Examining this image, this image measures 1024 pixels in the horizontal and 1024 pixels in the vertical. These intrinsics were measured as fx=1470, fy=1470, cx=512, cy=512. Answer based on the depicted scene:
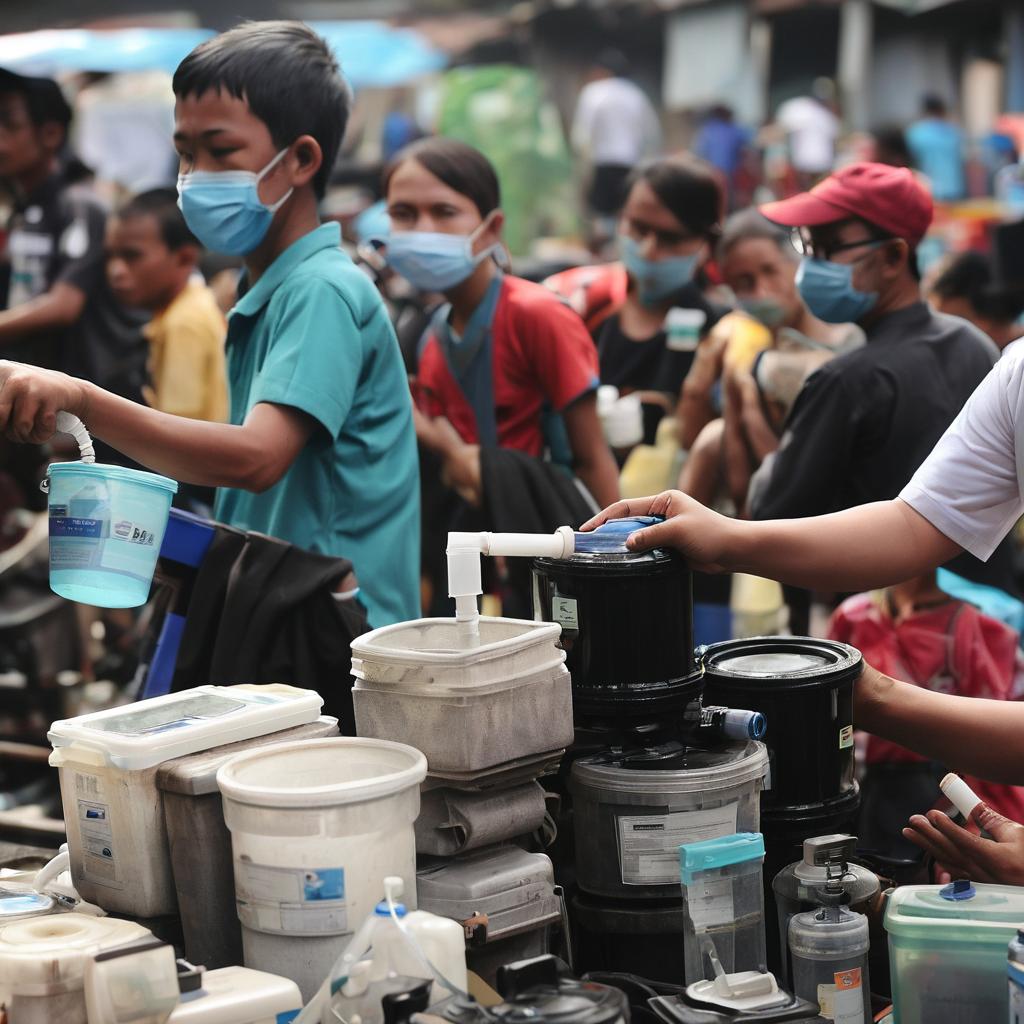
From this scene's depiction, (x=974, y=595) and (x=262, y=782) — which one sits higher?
(x=262, y=782)

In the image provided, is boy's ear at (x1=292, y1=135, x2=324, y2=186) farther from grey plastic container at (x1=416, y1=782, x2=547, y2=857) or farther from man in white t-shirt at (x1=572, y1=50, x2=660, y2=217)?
man in white t-shirt at (x1=572, y1=50, x2=660, y2=217)

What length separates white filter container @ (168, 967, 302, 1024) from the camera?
73.4 inches

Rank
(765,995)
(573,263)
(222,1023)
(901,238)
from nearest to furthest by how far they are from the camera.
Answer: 1. (222,1023)
2. (765,995)
3. (901,238)
4. (573,263)

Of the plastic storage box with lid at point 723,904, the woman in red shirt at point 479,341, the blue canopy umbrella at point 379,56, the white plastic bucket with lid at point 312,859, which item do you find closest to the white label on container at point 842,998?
the plastic storage box with lid at point 723,904

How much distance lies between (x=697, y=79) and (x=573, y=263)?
11772 millimetres

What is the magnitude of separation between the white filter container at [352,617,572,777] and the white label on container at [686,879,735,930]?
0.30 m

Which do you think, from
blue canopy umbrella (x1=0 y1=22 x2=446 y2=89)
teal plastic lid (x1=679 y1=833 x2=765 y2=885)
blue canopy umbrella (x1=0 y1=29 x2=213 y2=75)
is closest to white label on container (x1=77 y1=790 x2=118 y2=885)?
teal plastic lid (x1=679 y1=833 x2=765 y2=885)

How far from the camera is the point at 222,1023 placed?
6.14 ft

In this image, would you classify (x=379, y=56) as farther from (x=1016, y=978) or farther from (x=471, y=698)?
(x=1016, y=978)

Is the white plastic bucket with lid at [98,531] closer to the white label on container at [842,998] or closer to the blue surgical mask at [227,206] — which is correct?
the blue surgical mask at [227,206]

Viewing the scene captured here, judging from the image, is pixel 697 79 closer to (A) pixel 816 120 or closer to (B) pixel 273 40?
(A) pixel 816 120

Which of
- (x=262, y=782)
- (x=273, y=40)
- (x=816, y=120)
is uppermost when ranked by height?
(x=816, y=120)

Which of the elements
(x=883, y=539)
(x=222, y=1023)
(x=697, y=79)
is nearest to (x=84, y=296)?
(x=883, y=539)

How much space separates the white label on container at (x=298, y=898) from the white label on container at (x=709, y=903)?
1.79ft
